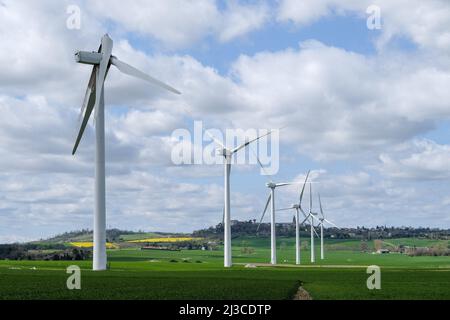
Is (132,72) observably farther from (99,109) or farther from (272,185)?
(272,185)

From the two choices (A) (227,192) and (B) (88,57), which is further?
(A) (227,192)

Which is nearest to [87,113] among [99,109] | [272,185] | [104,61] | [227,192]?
[99,109]

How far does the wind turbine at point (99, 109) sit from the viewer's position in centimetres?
7350

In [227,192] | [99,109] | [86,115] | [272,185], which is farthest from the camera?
[272,185]

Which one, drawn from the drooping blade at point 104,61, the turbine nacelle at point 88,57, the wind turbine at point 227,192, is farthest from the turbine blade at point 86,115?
the wind turbine at point 227,192

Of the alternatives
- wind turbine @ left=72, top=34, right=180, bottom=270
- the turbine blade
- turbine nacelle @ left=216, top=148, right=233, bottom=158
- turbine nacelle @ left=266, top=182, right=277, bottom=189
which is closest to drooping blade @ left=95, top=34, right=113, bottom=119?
wind turbine @ left=72, top=34, right=180, bottom=270

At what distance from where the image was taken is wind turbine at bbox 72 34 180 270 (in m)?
73.5

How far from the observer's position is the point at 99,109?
76.9 meters

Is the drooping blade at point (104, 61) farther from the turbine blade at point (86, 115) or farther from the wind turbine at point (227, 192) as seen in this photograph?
the wind turbine at point (227, 192)

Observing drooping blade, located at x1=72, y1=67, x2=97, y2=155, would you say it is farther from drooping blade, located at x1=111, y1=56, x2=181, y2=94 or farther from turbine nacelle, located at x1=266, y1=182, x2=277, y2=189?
turbine nacelle, located at x1=266, y1=182, x2=277, y2=189

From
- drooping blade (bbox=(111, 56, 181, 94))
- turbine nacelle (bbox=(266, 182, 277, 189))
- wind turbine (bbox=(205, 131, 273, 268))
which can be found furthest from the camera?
turbine nacelle (bbox=(266, 182, 277, 189))
